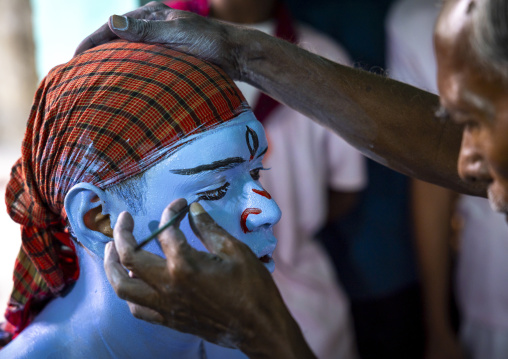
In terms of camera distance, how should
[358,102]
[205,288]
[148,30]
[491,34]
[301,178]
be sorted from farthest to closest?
1. [301,178]
2. [358,102]
3. [148,30]
4. [205,288]
5. [491,34]

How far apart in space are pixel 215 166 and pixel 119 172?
0.23 m

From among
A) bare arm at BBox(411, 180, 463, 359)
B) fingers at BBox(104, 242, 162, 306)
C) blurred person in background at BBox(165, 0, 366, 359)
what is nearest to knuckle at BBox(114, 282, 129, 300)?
fingers at BBox(104, 242, 162, 306)

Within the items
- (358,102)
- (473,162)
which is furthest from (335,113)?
(473,162)

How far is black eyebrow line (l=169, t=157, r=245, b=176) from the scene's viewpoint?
1.39 m

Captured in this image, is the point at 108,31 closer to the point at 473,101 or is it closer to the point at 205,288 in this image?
the point at 205,288

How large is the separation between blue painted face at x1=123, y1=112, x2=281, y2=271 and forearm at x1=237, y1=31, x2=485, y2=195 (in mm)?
304

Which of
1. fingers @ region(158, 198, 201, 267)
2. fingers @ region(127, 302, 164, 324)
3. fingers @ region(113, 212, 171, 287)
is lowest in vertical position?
fingers @ region(127, 302, 164, 324)

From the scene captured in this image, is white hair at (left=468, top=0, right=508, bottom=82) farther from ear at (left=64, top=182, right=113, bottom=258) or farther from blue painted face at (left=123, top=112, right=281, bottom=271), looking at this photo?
ear at (left=64, top=182, right=113, bottom=258)

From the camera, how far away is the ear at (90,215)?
4.56 feet

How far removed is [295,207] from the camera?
261cm

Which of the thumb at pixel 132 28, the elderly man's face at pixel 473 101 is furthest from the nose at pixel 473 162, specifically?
the thumb at pixel 132 28

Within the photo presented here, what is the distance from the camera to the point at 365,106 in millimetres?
1725

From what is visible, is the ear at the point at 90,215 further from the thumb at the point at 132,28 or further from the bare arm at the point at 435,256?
the bare arm at the point at 435,256

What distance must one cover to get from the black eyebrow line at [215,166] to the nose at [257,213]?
0.28 feet
